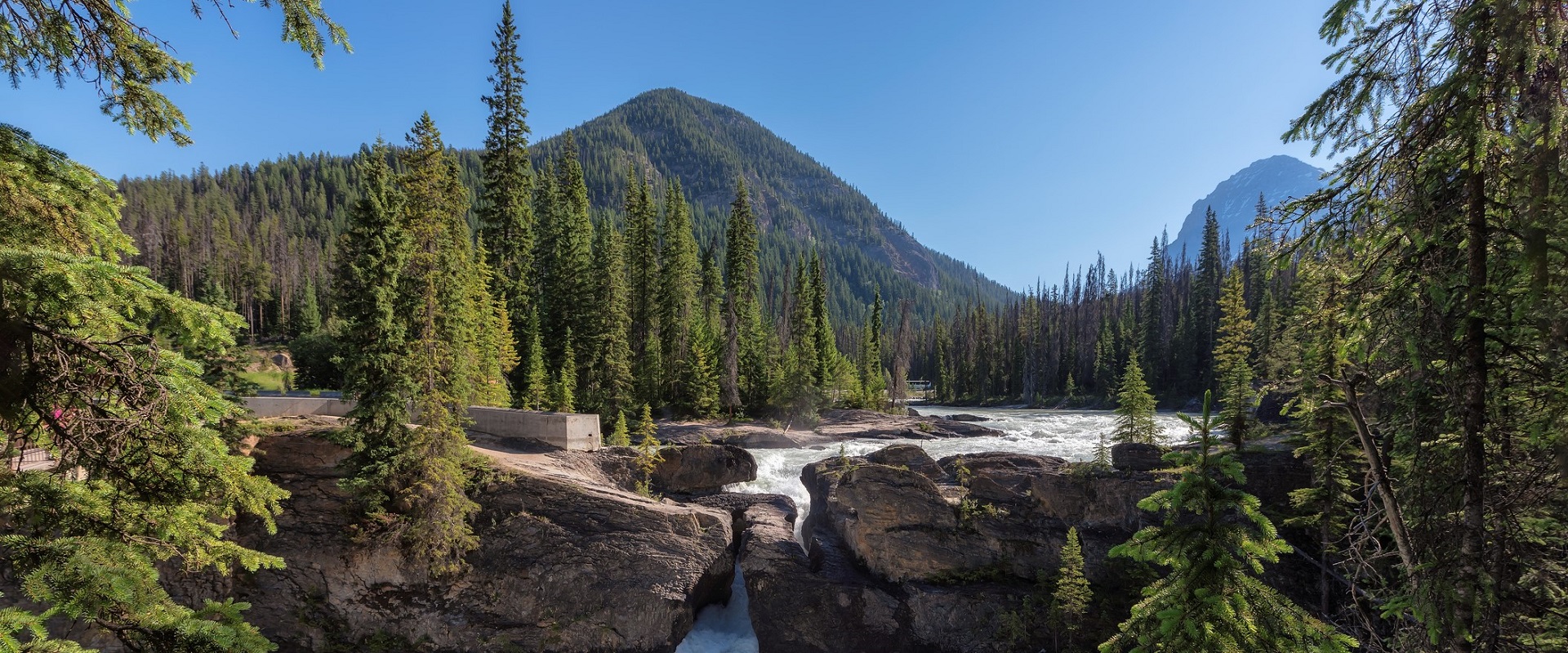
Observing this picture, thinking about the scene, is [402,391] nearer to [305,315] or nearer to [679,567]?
[679,567]

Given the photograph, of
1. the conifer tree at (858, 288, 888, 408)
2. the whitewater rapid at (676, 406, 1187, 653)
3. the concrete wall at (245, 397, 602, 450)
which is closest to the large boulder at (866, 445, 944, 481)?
the whitewater rapid at (676, 406, 1187, 653)

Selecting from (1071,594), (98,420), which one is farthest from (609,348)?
(98,420)

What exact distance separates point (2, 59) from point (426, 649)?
15.5m

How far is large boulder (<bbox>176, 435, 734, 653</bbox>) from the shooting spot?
15.3 meters

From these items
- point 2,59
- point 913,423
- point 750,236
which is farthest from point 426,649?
point 750,236

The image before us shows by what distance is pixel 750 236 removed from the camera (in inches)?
2034

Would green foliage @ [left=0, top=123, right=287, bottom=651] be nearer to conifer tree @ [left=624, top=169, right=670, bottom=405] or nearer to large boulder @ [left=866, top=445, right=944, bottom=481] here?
large boulder @ [left=866, top=445, right=944, bottom=481]

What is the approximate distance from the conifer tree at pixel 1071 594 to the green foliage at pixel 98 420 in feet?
53.2

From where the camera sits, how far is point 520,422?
23.3 m

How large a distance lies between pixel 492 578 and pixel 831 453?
21.7 metres

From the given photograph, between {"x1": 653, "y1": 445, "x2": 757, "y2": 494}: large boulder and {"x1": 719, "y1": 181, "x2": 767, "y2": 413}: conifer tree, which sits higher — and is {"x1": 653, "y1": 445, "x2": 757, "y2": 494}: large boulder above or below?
below

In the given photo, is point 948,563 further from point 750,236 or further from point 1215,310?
point 1215,310

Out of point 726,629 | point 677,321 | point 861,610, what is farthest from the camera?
point 677,321

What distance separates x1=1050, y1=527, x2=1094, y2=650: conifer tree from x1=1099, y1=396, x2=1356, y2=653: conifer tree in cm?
1077
